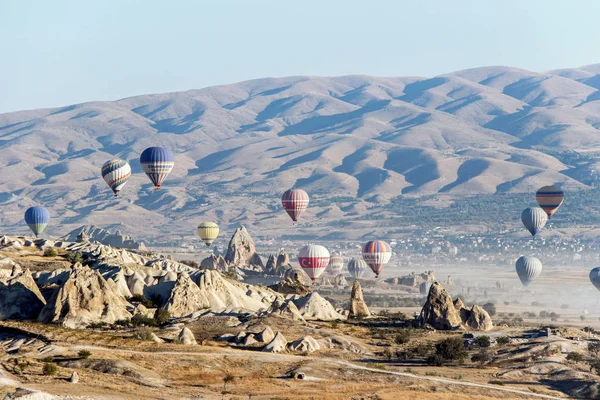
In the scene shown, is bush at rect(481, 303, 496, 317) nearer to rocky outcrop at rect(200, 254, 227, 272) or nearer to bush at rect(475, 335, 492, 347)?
rocky outcrop at rect(200, 254, 227, 272)

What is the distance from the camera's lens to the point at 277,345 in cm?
8169

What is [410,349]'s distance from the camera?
88.1 metres

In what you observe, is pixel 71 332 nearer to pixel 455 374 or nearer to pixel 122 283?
pixel 122 283

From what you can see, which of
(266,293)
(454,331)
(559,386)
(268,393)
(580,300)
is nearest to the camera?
(268,393)

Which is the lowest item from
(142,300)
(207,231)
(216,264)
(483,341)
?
(216,264)

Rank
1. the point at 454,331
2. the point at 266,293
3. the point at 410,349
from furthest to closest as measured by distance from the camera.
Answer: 1. the point at 266,293
2. the point at 454,331
3. the point at 410,349

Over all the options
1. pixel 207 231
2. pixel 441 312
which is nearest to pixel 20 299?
pixel 441 312

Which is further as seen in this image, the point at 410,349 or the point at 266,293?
the point at 266,293

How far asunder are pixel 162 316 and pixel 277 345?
1595cm

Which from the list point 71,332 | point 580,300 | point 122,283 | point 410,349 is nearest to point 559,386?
point 410,349

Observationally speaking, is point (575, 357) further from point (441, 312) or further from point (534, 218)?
point (534, 218)

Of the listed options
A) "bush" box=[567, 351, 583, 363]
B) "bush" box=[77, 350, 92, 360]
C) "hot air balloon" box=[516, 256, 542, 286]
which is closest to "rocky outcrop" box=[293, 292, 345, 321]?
"bush" box=[567, 351, 583, 363]

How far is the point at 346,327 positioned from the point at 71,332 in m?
27.0

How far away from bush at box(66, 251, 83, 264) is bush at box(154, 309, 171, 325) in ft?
79.7
